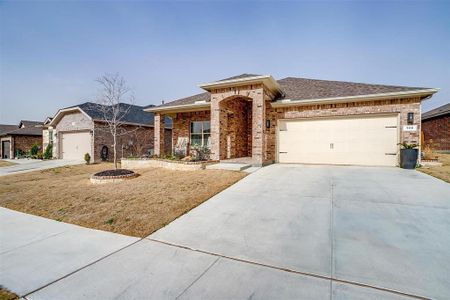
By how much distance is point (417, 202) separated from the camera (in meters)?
4.57

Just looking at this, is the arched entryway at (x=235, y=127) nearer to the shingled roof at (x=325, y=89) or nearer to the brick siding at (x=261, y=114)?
the brick siding at (x=261, y=114)

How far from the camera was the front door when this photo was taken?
23.5 m

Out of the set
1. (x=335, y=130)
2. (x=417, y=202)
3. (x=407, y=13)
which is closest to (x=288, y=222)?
(x=417, y=202)

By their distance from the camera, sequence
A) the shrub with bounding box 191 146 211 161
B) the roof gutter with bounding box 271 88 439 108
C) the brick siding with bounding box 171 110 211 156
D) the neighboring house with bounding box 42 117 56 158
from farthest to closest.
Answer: the neighboring house with bounding box 42 117 56 158 < the brick siding with bounding box 171 110 211 156 < the shrub with bounding box 191 146 211 161 < the roof gutter with bounding box 271 88 439 108

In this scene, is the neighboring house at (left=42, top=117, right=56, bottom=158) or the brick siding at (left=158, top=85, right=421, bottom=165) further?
the neighboring house at (left=42, top=117, right=56, bottom=158)

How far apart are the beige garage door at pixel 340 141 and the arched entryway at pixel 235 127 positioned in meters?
2.56

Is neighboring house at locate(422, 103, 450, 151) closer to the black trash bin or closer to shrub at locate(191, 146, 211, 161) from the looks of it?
the black trash bin

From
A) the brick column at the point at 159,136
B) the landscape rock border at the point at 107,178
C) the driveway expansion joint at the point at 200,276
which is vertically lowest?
the driveway expansion joint at the point at 200,276

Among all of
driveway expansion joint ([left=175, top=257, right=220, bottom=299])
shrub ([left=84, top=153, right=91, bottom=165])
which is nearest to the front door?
shrub ([left=84, top=153, right=91, bottom=165])

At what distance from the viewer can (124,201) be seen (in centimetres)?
551

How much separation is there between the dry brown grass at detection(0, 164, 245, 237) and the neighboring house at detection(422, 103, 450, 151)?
63.9 feet

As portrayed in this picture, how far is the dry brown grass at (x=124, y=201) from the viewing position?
4.30m

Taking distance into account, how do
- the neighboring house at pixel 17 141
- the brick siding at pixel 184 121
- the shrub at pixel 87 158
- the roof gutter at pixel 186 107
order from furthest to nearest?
the neighboring house at pixel 17 141
the shrub at pixel 87 158
the brick siding at pixel 184 121
the roof gutter at pixel 186 107

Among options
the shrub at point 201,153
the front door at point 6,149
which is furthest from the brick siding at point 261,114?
the front door at point 6,149
